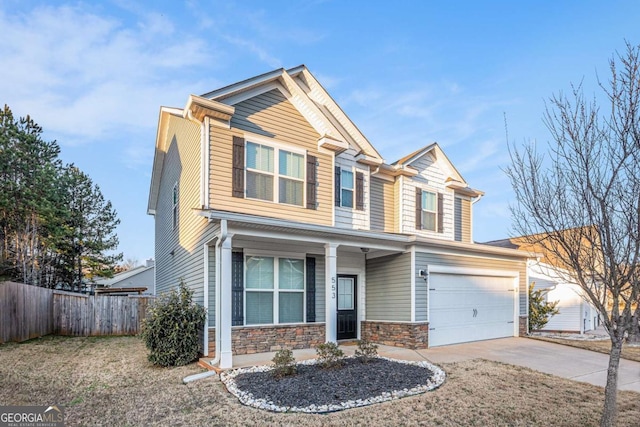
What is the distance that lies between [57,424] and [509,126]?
7.61m

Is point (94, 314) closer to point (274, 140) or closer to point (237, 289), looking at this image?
point (237, 289)

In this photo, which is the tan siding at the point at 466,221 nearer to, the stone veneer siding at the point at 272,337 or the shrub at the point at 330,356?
the stone veneer siding at the point at 272,337

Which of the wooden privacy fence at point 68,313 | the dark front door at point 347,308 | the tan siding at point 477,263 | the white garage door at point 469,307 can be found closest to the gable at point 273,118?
the dark front door at point 347,308

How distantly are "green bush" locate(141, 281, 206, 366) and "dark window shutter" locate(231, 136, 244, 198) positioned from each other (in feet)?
8.63

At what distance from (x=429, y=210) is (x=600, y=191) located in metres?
8.46

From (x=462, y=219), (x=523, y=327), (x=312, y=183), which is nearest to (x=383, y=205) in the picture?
(x=312, y=183)

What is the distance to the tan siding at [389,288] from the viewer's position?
10637mm

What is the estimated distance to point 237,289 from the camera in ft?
30.1

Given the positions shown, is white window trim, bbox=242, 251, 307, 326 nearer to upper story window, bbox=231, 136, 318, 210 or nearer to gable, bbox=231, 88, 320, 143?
upper story window, bbox=231, 136, 318, 210

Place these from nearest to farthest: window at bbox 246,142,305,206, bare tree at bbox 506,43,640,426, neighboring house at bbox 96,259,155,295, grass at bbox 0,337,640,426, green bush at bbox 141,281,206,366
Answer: bare tree at bbox 506,43,640,426 → grass at bbox 0,337,640,426 → green bush at bbox 141,281,206,366 → window at bbox 246,142,305,206 → neighboring house at bbox 96,259,155,295

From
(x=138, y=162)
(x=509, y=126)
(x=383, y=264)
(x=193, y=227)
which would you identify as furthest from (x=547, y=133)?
(x=138, y=162)

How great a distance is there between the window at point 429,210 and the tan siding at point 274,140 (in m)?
3.88

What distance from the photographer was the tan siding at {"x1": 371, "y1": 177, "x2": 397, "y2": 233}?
39.4 feet

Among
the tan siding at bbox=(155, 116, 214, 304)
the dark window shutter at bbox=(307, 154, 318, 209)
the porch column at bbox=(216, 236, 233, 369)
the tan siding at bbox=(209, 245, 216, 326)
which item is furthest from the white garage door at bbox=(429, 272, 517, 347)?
the tan siding at bbox=(155, 116, 214, 304)
